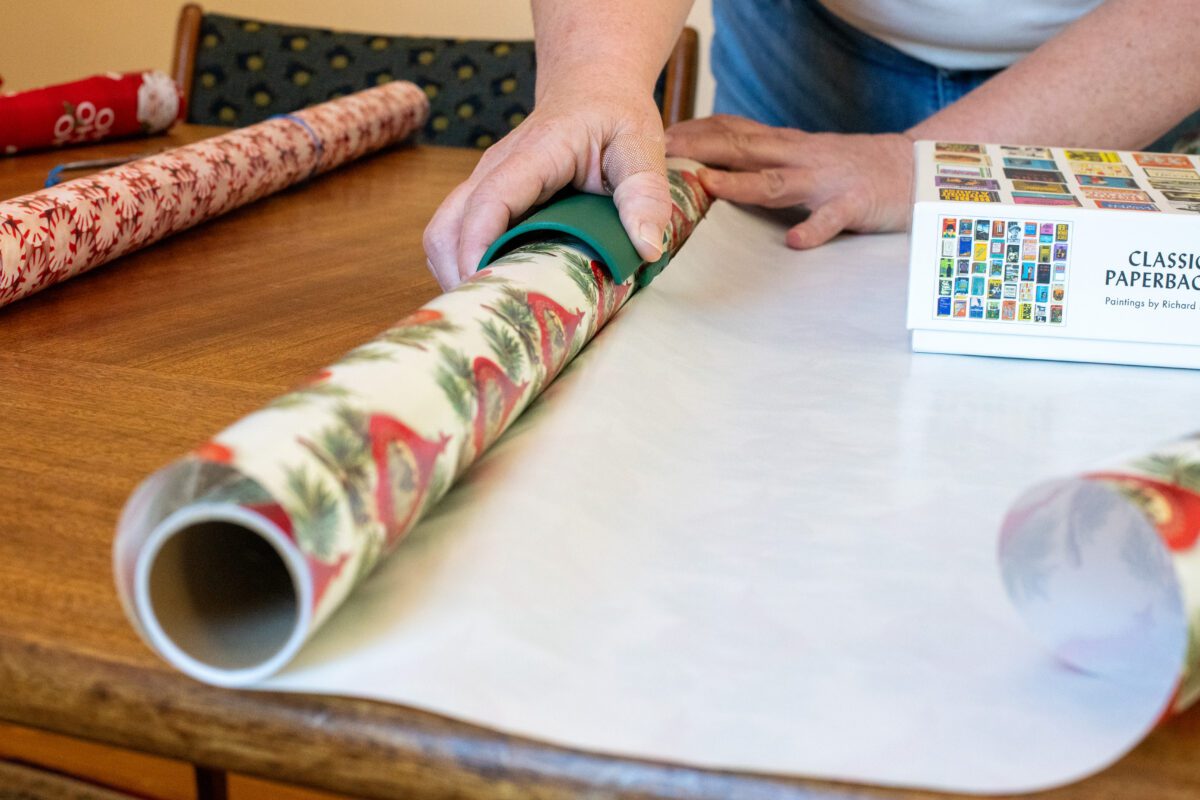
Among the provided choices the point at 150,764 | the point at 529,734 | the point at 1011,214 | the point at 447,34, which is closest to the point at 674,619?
the point at 529,734

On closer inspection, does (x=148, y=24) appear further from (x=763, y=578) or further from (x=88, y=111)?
(x=763, y=578)

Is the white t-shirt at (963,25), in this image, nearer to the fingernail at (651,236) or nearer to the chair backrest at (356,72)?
the fingernail at (651,236)

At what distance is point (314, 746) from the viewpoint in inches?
14.3

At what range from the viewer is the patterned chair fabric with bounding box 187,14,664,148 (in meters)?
1.92

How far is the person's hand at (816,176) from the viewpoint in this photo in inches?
39.4

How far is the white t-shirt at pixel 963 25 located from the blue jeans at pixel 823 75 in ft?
0.08

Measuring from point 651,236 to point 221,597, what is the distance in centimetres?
40

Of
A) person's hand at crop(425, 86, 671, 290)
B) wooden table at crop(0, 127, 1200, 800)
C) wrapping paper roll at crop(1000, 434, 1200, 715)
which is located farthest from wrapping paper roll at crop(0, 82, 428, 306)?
wrapping paper roll at crop(1000, 434, 1200, 715)

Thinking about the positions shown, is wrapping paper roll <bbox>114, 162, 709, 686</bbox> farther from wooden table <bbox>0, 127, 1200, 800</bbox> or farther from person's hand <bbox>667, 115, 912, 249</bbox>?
person's hand <bbox>667, 115, 912, 249</bbox>

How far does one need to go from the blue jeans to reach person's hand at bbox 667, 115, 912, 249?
0.91ft

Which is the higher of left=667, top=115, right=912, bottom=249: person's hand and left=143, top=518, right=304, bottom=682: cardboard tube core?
left=143, top=518, right=304, bottom=682: cardboard tube core

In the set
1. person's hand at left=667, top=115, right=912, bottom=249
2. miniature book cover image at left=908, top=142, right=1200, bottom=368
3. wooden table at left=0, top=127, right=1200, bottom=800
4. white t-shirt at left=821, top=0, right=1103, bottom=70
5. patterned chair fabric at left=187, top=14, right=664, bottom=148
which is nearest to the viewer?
wooden table at left=0, top=127, right=1200, bottom=800

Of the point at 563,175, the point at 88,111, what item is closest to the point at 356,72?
the point at 88,111

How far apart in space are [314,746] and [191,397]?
11.5 inches
